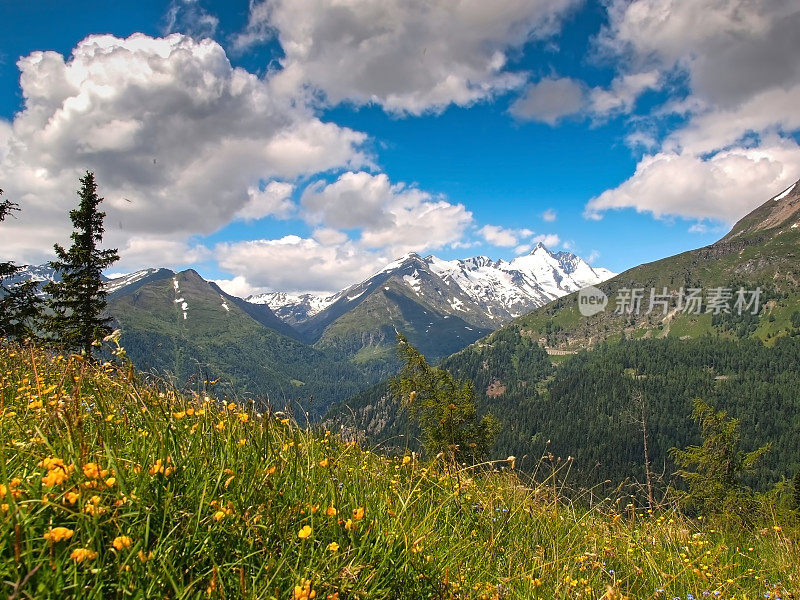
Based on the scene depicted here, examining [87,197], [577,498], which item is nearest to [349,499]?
[577,498]

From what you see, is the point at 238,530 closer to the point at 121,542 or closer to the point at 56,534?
the point at 121,542

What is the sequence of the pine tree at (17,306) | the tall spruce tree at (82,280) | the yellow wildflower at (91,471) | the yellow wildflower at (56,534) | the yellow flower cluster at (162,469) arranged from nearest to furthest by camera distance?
the yellow wildflower at (56,534), the yellow wildflower at (91,471), the yellow flower cluster at (162,469), the pine tree at (17,306), the tall spruce tree at (82,280)

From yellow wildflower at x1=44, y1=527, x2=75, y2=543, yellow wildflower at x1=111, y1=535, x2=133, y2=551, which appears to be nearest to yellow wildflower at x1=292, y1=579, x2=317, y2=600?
yellow wildflower at x1=111, y1=535, x2=133, y2=551

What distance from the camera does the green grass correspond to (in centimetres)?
206

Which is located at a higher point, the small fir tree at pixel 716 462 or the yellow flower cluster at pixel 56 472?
the yellow flower cluster at pixel 56 472

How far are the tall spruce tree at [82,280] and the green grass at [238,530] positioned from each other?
3166cm

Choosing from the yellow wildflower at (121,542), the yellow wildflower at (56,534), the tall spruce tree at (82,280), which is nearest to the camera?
the yellow wildflower at (56,534)

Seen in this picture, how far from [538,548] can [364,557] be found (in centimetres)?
257

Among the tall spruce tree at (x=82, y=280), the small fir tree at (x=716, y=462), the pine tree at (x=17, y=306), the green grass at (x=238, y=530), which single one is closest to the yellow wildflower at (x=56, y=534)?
the green grass at (x=238, y=530)

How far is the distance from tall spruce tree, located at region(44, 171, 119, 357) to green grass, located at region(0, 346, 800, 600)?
104 ft

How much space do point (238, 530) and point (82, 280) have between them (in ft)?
116

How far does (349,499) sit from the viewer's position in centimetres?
351

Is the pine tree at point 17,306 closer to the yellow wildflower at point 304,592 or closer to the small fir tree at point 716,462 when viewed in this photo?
the yellow wildflower at point 304,592

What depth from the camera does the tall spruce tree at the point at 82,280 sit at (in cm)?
3112
